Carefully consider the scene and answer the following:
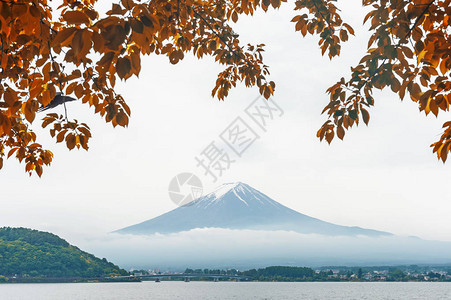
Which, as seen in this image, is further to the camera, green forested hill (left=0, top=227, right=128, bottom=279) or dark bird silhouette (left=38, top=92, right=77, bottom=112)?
green forested hill (left=0, top=227, right=128, bottom=279)

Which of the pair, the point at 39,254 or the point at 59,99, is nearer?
the point at 59,99

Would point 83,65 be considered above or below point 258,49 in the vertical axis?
below

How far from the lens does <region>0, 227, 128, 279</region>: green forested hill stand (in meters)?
81.2

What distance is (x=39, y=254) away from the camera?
268 feet

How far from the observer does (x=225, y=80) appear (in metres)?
5.06

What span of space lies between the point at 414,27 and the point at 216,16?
9.13ft

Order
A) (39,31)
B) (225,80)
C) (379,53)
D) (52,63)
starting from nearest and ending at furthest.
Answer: (39,31)
(379,53)
(52,63)
(225,80)

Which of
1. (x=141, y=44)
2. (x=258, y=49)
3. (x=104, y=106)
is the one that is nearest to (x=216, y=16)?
(x=258, y=49)

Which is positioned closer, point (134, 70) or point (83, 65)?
point (134, 70)

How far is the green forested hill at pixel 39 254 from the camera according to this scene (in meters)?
81.2

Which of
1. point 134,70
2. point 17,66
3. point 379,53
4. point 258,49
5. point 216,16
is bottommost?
point 134,70

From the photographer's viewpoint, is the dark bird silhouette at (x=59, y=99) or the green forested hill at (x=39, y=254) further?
the green forested hill at (x=39, y=254)

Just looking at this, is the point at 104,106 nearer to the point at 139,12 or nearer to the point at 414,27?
the point at 139,12

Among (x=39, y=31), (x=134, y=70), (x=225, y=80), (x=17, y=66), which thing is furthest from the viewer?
(x=225, y=80)
